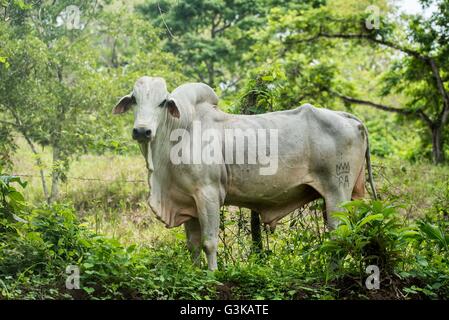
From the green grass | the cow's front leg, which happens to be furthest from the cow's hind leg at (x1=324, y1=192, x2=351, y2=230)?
the cow's front leg

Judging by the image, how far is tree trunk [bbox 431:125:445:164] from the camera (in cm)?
1622

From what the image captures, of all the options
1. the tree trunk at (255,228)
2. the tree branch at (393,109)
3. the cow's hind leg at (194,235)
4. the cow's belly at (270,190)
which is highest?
the tree branch at (393,109)

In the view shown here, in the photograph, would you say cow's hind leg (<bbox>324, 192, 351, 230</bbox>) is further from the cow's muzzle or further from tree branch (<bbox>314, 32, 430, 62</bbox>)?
tree branch (<bbox>314, 32, 430, 62</bbox>)

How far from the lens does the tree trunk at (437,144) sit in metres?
16.2

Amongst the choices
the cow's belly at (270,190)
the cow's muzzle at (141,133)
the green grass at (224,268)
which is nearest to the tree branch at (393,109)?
the green grass at (224,268)

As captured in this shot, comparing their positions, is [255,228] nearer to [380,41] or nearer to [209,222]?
[209,222]

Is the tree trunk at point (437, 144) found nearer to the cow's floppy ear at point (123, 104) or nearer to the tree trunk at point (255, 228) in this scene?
the tree trunk at point (255, 228)

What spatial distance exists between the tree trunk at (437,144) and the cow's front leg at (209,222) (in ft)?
34.5

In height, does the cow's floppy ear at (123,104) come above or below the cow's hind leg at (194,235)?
above

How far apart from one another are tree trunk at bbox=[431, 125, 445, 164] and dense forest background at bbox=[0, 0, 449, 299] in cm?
4

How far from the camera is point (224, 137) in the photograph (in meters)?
6.82
